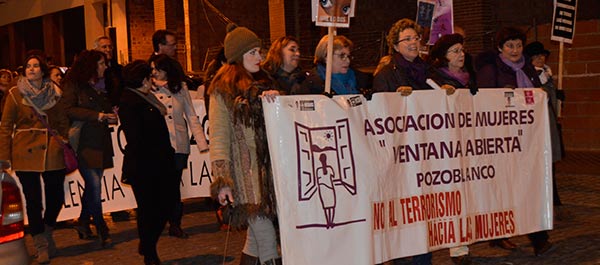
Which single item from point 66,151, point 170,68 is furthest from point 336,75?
point 66,151

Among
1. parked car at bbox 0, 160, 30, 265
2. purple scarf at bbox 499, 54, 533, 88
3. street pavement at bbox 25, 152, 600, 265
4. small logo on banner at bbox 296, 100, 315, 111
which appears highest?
purple scarf at bbox 499, 54, 533, 88

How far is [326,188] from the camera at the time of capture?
614 cm

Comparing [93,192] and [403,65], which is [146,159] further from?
[403,65]

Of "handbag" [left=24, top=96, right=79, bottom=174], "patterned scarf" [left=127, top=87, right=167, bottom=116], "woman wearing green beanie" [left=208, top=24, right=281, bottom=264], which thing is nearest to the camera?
"woman wearing green beanie" [left=208, top=24, right=281, bottom=264]

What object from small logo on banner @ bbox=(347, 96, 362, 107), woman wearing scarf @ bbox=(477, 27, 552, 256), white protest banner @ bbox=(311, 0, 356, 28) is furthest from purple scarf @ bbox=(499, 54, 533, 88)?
small logo on banner @ bbox=(347, 96, 362, 107)

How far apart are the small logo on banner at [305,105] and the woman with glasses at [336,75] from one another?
925mm

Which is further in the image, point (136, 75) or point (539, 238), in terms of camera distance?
point (136, 75)

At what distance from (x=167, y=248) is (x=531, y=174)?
12.2 ft

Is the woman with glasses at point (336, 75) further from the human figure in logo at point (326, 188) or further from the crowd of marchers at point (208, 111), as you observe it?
the human figure in logo at point (326, 188)

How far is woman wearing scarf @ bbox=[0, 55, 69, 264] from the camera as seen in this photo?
28.6ft

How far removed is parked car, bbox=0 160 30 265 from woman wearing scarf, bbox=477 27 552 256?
448cm

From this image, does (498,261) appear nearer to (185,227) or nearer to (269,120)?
(269,120)

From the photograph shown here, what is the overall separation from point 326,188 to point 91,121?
3.97 metres

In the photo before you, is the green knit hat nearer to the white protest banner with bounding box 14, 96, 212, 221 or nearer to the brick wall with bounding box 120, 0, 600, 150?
the white protest banner with bounding box 14, 96, 212, 221
